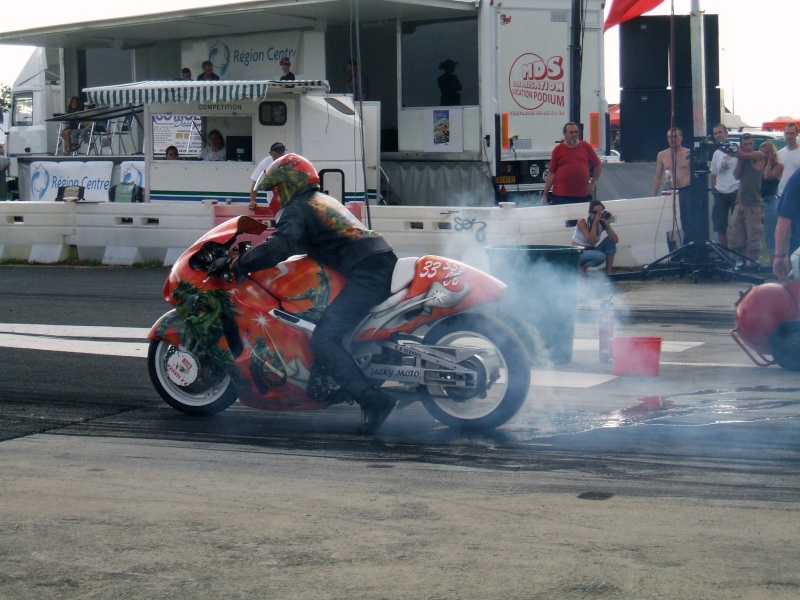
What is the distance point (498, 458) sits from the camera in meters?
6.26

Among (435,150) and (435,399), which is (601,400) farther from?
(435,150)

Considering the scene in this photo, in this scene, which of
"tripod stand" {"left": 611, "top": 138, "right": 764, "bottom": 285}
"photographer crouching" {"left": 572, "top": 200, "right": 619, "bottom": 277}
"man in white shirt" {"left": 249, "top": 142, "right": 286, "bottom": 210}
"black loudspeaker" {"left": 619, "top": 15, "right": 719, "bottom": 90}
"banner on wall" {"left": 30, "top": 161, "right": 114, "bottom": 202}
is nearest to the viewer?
"tripod stand" {"left": 611, "top": 138, "right": 764, "bottom": 285}

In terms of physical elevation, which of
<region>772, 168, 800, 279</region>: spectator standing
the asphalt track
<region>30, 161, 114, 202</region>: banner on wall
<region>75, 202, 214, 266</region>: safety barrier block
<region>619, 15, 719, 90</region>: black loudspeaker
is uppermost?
<region>619, 15, 719, 90</region>: black loudspeaker

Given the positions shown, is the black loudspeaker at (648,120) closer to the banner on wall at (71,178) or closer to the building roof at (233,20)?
the building roof at (233,20)

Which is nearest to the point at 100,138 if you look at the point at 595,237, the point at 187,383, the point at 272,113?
the point at 272,113

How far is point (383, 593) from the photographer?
169 inches

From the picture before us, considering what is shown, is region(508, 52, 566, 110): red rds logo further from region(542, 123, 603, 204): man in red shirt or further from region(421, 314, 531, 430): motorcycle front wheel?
region(421, 314, 531, 430): motorcycle front wheel

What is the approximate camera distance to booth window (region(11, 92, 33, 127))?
2447cm

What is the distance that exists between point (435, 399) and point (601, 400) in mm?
1456

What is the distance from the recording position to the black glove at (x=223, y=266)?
6.91 m

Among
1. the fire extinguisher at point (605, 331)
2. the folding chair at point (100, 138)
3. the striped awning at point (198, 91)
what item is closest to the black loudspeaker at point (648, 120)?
the striped awning at point (198, 91)

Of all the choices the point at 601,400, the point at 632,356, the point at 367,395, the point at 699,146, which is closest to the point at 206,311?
the point at 367,395

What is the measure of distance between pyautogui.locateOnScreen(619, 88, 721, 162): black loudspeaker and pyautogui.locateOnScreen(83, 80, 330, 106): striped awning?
4876mm

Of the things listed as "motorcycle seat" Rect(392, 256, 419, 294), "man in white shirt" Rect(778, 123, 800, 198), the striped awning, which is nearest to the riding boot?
"motorcycle seat" Rect(392, 256, 419, 294)
